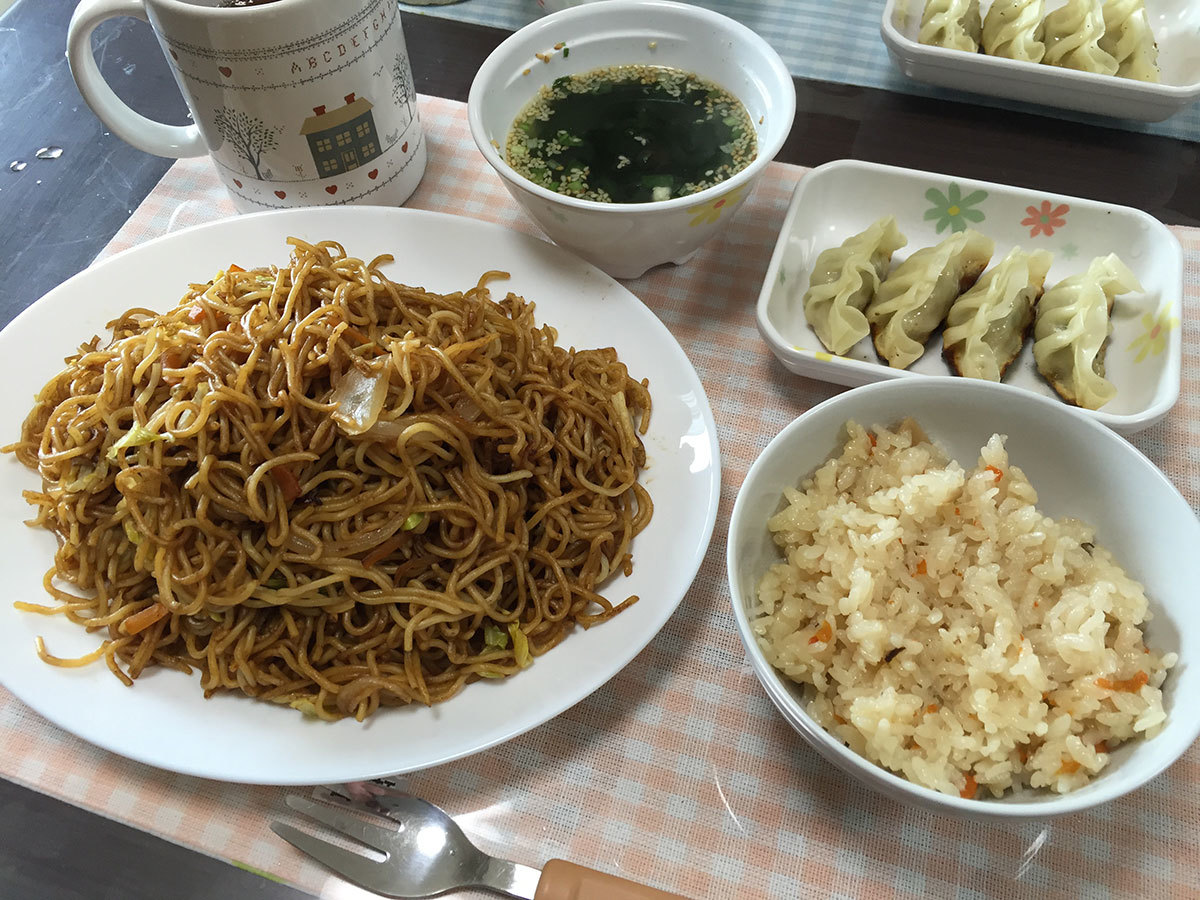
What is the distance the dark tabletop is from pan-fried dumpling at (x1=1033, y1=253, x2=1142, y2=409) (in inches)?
19.8

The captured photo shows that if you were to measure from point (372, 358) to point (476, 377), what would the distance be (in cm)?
18

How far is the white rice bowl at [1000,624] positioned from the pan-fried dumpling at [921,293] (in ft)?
1.13

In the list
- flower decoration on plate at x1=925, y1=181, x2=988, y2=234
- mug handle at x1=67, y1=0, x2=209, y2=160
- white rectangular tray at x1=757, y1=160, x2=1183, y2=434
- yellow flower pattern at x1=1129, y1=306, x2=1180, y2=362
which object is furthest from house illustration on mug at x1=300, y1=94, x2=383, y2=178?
yellow flower pattern at x1=1129, y1=306, x2=1180, y2=362

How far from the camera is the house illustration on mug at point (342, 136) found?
1716 millimetres

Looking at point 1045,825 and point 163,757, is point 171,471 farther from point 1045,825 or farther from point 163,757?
point 1045,825

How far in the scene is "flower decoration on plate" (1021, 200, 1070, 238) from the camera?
186 centimetres

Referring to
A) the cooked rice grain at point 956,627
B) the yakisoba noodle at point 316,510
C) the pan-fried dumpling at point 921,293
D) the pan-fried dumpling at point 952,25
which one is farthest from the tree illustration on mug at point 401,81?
the pan-fried dumpling at point 952,25

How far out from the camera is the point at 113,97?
6.00 feet

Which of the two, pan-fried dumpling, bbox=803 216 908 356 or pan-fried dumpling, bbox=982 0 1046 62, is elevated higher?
pan-fried dumpling, bbox=982 0 1046 62

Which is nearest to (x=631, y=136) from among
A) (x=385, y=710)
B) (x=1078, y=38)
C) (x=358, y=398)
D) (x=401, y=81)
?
(x=401, y=81)

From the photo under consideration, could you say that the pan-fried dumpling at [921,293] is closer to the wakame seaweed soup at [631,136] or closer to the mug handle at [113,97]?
the wakame seaweed soup at [631,136]

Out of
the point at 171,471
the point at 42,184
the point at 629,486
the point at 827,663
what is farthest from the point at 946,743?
the point at 42,184

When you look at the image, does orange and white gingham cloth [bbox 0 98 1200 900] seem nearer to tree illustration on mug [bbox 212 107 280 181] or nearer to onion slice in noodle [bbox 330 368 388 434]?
onion slice in noodle [bbox 330 368 388 434]

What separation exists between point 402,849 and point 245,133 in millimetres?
1426
